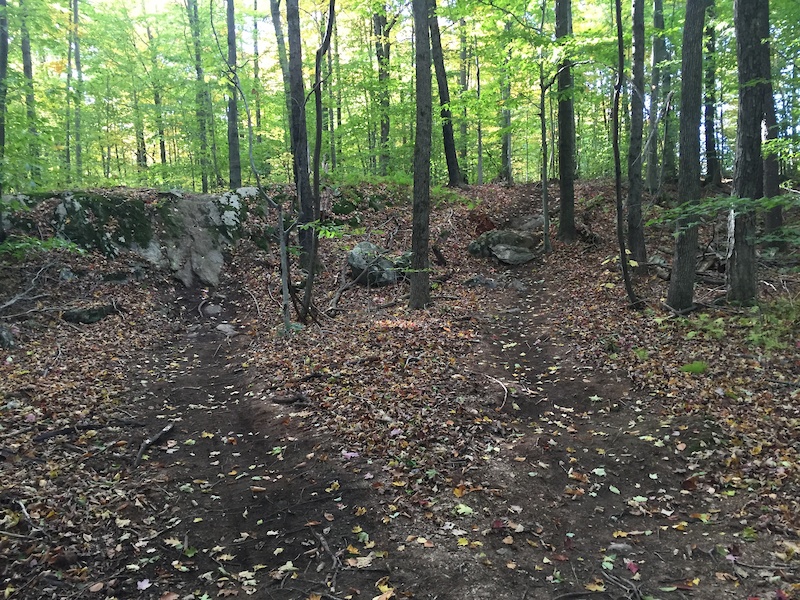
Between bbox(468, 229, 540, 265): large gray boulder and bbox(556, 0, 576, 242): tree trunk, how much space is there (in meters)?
1.03

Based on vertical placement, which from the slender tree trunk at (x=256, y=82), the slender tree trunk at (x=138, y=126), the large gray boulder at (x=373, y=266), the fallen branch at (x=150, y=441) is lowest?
the fallen branch at (x=150, y=441)

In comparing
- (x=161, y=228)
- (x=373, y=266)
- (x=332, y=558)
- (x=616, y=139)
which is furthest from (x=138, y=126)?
(x=332, y=558)

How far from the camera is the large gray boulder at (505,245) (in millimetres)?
15009

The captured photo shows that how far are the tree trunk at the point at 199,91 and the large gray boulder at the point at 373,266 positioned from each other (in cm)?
934

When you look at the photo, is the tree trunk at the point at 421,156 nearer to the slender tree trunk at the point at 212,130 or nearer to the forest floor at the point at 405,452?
the forest floor at the point at 405,452

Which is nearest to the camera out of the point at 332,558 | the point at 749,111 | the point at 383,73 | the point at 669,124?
the point at 332,558

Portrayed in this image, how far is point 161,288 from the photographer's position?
40.4 ft

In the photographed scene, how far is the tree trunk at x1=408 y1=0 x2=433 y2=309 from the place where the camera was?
996 centimetres

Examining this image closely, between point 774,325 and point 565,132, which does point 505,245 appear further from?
point 774,325

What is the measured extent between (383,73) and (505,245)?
1065 cm

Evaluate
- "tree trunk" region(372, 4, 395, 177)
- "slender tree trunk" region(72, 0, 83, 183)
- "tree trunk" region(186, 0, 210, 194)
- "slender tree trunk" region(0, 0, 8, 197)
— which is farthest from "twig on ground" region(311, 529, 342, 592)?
"slender tree trunk" region(72, 0, 83, 183)

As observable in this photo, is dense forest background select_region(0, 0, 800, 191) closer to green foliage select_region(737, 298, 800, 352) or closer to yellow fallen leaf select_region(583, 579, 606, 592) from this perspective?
green foliage select_region(737, 298, 800, 352)

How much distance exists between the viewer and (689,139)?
343 inches

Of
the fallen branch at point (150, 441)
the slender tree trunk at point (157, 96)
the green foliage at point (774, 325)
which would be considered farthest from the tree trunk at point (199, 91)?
the green foliage at point (774, 325)
